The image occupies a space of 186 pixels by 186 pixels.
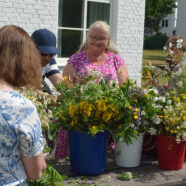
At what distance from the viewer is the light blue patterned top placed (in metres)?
1.50

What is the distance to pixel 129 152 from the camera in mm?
3639

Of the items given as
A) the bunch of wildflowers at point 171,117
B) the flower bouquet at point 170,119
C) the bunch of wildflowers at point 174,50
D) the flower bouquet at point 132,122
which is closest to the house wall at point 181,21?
the bunch of wildflowers at point 174,50

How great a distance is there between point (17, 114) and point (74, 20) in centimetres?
585

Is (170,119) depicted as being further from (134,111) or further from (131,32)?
(131,32)

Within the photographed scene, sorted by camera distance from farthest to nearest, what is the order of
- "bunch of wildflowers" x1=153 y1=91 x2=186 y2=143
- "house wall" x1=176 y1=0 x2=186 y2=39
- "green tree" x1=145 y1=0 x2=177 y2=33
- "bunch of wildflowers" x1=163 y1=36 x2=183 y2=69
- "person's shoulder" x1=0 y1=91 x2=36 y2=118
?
"green tree" x1=145 y1=0 x2=177 y2=33 < "house wall" x1=176 y1=0 x2=186 y2=39 < "bunch of wildflowers" x1=163 y1=36 x2=183 y2=69 < "bunch of wildflowers" x1=153 y1=91 x2=186 y2=143 < "person's shoulder" x1=0 y1=91 x2=36 y2=118

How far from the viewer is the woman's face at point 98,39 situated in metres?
3.81

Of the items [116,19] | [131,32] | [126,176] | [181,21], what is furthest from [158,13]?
[126,176]

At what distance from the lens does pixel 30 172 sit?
1.62 metres

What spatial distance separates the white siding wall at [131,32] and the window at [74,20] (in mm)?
405

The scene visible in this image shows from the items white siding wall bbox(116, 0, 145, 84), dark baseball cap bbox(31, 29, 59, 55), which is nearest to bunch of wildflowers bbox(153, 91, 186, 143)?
dark baseball cap bbox(31, 29, 59, 55)

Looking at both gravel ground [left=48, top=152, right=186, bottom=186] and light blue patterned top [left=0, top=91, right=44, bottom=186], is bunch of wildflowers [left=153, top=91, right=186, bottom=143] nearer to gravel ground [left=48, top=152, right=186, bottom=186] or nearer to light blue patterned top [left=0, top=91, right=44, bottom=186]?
gravel ground [left=48, top=152, right=186, bottom=186]

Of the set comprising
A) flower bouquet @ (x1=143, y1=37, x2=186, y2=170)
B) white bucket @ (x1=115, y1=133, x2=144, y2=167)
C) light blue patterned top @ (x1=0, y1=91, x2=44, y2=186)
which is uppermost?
light blue patterned top @ (x1=0, y1=91, x2=44, y2=186)

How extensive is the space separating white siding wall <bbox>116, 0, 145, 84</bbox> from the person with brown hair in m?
5.93

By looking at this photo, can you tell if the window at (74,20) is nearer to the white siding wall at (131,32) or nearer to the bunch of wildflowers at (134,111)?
the white siding wall at (131,32)
